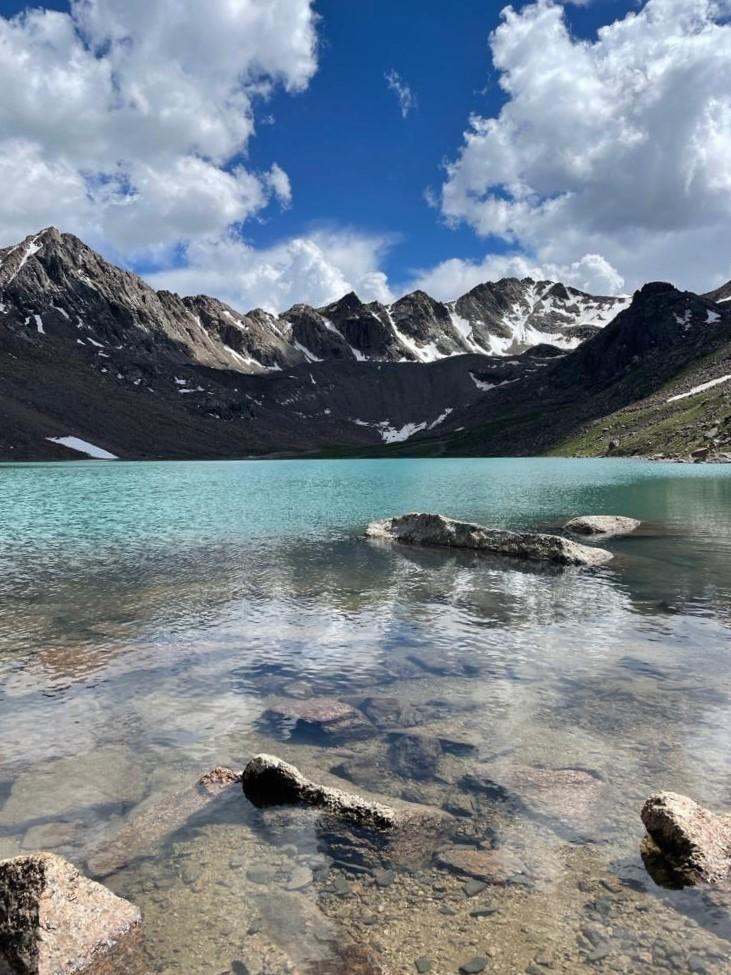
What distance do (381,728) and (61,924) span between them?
6675 mm

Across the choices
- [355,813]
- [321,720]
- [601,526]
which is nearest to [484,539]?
[601,526]

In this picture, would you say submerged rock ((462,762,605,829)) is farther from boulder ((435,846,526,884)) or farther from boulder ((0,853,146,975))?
boulder ((0,853,146,975))

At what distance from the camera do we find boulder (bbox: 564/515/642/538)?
40.0 metres

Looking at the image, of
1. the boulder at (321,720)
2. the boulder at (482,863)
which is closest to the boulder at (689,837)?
the boulder at (482,863)

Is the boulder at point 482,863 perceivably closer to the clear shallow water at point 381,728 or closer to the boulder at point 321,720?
the clear shallow water at point 381,728

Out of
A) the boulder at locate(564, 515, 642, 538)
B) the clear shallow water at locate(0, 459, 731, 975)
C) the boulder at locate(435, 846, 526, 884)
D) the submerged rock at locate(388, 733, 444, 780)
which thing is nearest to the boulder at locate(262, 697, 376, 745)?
the clear shallow water at locate(0, 459, 731, 975)

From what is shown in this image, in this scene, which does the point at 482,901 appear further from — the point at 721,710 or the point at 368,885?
the point at 721,710

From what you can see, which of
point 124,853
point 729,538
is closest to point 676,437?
point 729,538

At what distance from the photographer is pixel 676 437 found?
522 feet

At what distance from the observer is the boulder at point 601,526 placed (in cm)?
3997

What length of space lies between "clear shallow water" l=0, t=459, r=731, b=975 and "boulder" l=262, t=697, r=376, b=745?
36 centimetres

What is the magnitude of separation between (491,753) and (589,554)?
21.4 meters

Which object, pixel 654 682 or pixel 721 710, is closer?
pixel 721 710

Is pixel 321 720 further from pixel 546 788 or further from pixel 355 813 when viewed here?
pixel 546 788
